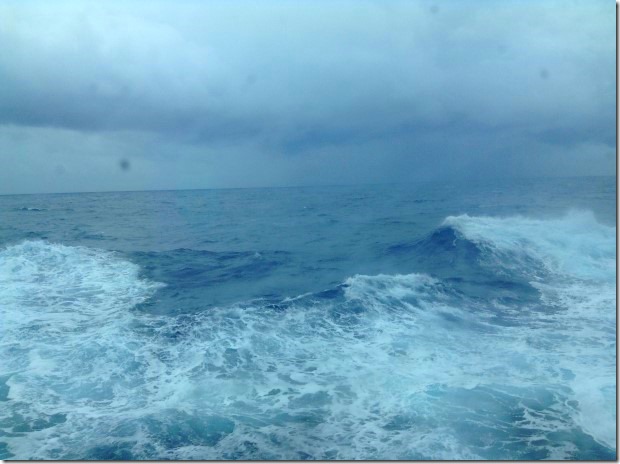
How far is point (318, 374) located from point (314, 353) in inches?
41.1

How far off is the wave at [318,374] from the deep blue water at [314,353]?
47 mm

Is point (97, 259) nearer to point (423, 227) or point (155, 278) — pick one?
point (155, 278)

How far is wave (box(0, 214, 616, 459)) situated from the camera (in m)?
8.16

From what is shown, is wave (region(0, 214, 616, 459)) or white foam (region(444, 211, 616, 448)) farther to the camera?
white foam (region(444, 211, 616, 448))

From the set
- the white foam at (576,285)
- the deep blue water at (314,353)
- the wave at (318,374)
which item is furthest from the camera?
the white foam at (576,285)

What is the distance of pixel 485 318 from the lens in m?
14.0

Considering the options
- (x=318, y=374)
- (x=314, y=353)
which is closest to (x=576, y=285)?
(x=314, y=353)

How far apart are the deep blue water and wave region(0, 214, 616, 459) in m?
0.05

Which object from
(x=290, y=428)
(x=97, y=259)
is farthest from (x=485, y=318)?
(x=97, y=259)

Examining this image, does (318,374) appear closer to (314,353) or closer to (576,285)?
(314,353)

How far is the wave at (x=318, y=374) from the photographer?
816 cm

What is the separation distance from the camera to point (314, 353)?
11.7 m

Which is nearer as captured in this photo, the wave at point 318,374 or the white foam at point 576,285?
the wave at point 318,374

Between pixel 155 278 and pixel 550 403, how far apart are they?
15.3m
